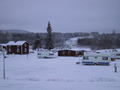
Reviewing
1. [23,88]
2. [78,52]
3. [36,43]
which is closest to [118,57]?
[78,52]

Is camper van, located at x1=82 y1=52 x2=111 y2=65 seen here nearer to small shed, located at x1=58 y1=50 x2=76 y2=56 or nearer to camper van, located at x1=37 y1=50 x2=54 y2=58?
camper van, located at x1=37 y1=50 x2=54 y2=58

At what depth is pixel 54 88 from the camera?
11.4m

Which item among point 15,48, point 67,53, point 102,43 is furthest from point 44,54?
point 102,43

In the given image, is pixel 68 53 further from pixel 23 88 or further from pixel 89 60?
pixel 23 88

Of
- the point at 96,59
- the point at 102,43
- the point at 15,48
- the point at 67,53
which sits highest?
the point at 102,43

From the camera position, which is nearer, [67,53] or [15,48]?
[67,53]

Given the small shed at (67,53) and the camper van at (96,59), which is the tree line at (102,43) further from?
the camper van at (96,59)

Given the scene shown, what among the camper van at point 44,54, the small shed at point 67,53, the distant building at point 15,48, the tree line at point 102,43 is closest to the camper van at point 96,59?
the camper van at point 44,54

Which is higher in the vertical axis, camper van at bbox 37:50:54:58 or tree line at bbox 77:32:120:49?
tree line at bbox 77:32:120:49

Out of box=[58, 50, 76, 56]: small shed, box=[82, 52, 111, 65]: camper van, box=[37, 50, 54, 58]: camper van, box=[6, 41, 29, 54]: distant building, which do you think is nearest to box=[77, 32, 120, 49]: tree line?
box=[58, 50, 76, 56]: small shed

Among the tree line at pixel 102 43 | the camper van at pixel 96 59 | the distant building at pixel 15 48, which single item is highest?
the tree line at pixel 102 43

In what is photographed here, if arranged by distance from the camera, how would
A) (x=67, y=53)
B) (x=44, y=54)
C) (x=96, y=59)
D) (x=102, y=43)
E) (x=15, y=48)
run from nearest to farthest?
(x=96, y=59) → (x=44, y=54) → (x=67, y=53) → (x=15, y=48) → (x=102, y=43)

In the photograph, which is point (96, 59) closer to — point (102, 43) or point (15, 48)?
point (15, 48)

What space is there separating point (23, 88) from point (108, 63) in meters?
20.1
